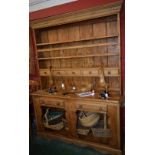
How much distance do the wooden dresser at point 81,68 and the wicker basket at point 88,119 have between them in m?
0.07

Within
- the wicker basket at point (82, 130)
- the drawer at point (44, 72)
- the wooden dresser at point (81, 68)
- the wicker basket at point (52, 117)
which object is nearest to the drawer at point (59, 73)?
the wooden dresser at point (81, 68)

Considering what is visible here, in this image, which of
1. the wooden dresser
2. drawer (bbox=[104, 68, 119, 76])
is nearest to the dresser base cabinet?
the wooden dresser

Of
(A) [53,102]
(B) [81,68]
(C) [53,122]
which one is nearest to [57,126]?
(C) [53,122]

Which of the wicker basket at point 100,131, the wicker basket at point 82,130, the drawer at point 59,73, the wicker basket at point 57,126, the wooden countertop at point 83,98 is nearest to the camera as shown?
the wooden countertop at point 83,98

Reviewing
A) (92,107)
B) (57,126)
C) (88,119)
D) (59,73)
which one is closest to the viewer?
(92,107)

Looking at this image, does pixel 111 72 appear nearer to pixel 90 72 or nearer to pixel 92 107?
pixel 90 72

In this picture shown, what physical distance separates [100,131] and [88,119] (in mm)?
258

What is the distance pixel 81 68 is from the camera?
268 centimetres

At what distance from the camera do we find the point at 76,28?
8.95 ft

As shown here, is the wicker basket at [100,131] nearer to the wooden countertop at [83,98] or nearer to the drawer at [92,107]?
the drawer at [92,107]

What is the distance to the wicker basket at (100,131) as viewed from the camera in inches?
92.1
